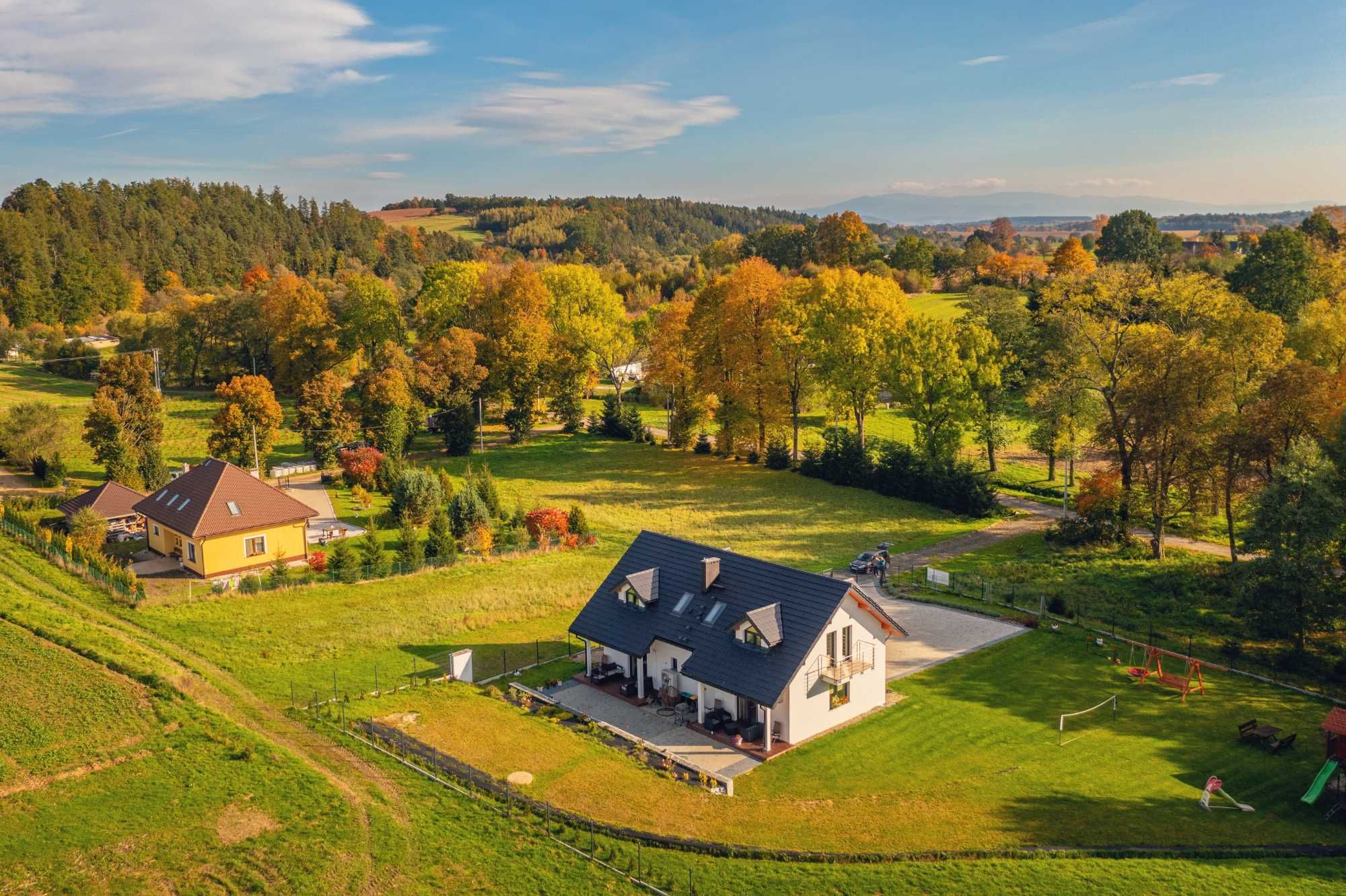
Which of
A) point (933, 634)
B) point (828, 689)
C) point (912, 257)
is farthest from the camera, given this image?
point (912, 257)

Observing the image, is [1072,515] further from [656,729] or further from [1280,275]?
[1280,275]

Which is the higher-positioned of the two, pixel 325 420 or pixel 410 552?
pixel 325 420

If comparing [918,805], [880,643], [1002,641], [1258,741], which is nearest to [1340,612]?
[1258,741]

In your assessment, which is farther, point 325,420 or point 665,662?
point 325,420

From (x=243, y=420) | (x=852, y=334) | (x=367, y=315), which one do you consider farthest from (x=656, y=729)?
(x=367, y=315)

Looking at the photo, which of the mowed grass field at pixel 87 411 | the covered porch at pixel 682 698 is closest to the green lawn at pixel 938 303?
the mowed grass field at pixel 87 411

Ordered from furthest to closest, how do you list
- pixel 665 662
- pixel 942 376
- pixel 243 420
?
pixel 243 420 < pixel 942 376 < pixel 665 662

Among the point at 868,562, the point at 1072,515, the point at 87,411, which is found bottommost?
the point at 868,562
